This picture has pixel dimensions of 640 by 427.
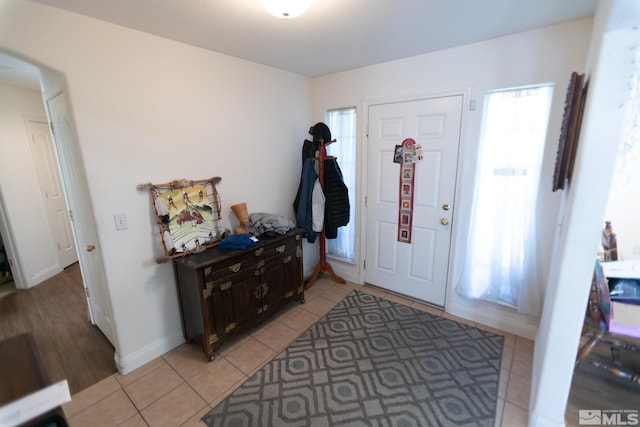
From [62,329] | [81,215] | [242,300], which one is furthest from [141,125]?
[62,329]

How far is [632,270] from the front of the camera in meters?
1.72

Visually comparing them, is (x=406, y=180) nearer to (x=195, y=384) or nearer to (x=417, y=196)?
(x=417, y=196)

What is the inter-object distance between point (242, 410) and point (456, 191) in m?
2.31

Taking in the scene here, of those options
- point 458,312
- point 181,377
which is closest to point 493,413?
point 458,312

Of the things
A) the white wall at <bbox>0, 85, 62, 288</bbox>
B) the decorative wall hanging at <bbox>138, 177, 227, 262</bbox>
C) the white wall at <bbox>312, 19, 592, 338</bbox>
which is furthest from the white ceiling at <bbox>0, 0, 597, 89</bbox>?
the white wall at <bbox>0, 85, 62, 288</bbox>

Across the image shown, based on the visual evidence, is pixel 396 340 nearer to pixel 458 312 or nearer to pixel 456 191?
pixel 458 312

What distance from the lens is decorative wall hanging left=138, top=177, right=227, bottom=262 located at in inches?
78.9

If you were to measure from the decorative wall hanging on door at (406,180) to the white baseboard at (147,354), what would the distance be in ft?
7.40

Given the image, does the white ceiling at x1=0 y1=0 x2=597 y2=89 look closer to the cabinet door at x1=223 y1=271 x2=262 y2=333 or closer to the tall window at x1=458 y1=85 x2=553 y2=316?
the tall window at x1=458 y1=85 x2=553 y2=316

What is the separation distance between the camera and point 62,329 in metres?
2.47

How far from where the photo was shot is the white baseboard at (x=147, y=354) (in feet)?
6.45

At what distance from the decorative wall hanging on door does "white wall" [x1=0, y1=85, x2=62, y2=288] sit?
4310 mm

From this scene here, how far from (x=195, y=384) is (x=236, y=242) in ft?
3.30

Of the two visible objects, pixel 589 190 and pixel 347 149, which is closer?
pixel 589 190
